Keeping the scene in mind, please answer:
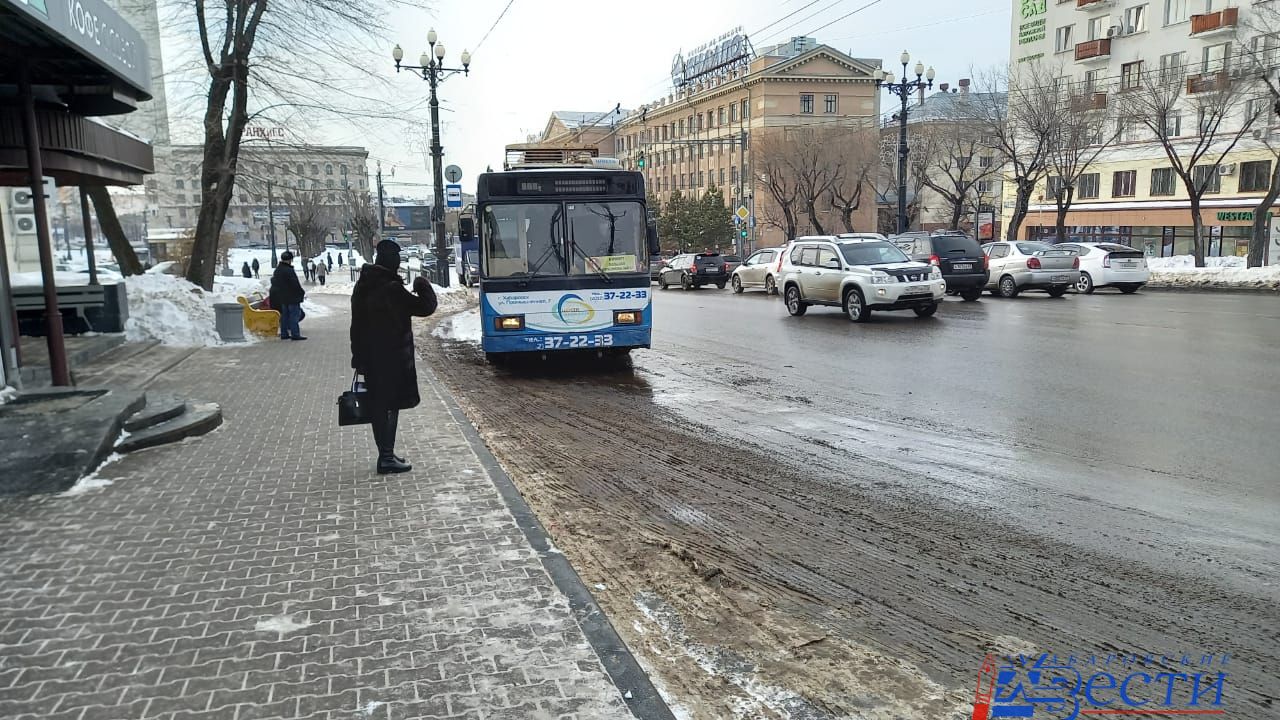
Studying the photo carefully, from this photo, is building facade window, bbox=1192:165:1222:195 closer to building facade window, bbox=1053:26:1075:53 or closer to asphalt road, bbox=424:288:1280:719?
building facade window, bbox=1053:26:1075:53

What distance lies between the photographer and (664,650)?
3.86m

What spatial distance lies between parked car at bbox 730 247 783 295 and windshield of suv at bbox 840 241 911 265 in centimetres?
1080

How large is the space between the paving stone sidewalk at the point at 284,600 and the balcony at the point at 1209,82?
35.2 m

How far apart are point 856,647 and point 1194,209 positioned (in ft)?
118

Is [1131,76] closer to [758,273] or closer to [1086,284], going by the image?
[1086,284]

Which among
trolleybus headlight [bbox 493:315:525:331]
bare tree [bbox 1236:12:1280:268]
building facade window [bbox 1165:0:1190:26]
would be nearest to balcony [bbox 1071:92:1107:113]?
bare tree [bbox 1236:12:1280:268]

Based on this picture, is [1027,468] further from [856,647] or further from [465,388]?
[465,388]

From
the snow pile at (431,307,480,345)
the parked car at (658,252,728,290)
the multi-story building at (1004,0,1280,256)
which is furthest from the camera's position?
the multi-story building at (1004,0,1280,256)

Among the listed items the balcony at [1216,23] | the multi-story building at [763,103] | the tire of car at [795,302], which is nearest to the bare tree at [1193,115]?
the balcony at [1216,23]

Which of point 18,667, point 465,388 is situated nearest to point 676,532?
point 18,667

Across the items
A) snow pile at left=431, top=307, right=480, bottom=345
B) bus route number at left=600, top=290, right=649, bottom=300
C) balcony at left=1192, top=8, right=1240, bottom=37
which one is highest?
balcony at left=1192, top=8, right=1240, bottom=37

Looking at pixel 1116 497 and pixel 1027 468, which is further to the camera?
pixel 1027 468

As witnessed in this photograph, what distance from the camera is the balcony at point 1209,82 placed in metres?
31.2

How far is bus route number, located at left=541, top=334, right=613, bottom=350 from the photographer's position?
38.8 feet
